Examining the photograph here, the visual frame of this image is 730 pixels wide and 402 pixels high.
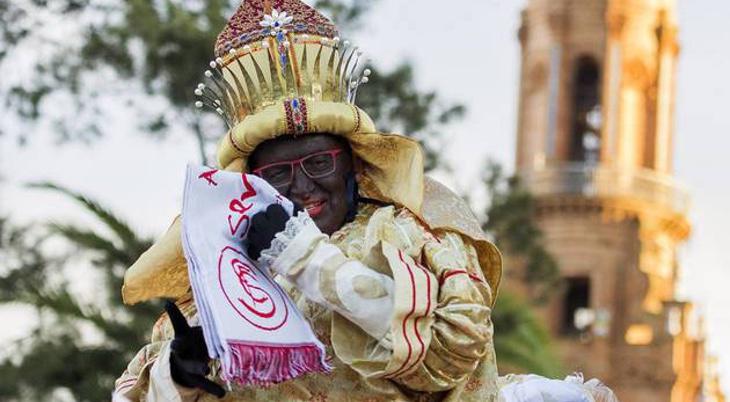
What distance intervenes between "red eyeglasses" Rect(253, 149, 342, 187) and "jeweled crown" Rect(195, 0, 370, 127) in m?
0.20

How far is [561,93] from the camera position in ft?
174

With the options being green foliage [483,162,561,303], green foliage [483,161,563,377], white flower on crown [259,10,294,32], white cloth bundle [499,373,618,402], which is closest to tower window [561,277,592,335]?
green foliage [483,161,563,377]

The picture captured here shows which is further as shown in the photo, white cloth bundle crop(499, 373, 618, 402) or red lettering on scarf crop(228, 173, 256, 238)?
white cloth bundle crop(499, 373, 618, 402)

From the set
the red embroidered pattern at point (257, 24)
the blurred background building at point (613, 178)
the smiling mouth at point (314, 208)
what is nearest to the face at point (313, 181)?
the smiling mouth at point (314, 208)

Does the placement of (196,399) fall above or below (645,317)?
above

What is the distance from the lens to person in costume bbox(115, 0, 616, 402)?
6.18 metres

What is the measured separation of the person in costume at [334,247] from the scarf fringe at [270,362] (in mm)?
91

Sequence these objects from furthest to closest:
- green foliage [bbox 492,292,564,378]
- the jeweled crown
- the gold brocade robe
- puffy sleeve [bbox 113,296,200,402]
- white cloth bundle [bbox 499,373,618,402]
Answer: green foliage [bbox 492,292,564,378]
white cloth bundle [bbox 499,373,618,402]
the jeweled crown
puffy sleeve [bbox 113,296,200,402]
the gold brocade robe

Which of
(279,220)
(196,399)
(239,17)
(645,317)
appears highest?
(239,17)

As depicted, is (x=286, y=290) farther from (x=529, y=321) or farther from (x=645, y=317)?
(x=645, y=317)

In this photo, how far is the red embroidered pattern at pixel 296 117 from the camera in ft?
21.6

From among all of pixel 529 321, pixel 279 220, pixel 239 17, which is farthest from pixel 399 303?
pixel 529 321

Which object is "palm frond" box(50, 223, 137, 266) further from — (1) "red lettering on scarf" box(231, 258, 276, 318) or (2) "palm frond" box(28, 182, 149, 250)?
(1) "red lettering on scarf" box(231, 258, 276, 318)

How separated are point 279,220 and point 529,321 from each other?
12957 mm
